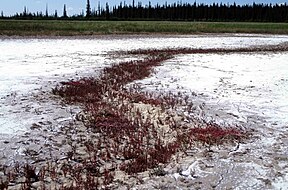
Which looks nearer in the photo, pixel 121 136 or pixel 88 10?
pixel 121 136

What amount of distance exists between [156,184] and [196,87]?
29.6ft

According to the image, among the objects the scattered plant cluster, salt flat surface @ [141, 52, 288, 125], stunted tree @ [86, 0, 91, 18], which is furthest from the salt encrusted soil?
stunted tree @ [86, 0, 91, 18]

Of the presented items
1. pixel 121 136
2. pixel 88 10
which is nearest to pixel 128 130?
pixel 121 136

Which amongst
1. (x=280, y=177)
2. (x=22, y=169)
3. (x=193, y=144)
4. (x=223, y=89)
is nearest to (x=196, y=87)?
(x=223, y=89)

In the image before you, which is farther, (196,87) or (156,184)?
(196,87)

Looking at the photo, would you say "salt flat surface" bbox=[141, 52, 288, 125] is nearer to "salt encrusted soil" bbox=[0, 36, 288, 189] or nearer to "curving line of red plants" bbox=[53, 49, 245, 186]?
"salt encrusted soil" bbox=[0, 36, 288, 189]

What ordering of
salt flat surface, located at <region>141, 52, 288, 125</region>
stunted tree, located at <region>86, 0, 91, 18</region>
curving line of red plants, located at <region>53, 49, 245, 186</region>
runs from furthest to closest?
stunted tree, located at <region>86, 0, 91, 18</region>, salt flat surface, located at <region>141, 52, 288, 125</region>, curving line of red plants, located at <region>53, 49, 245, 186</region>

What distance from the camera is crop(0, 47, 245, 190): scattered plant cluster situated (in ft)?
20.4

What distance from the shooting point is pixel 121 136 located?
8.24 m

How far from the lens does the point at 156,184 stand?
593 centimetres

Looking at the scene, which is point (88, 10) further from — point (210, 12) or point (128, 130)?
point (128, 130)

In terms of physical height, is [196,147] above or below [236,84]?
below

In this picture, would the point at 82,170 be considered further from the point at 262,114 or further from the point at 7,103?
the point at 262,114

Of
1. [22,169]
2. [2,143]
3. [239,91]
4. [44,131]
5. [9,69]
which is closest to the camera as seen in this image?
[22,169]
